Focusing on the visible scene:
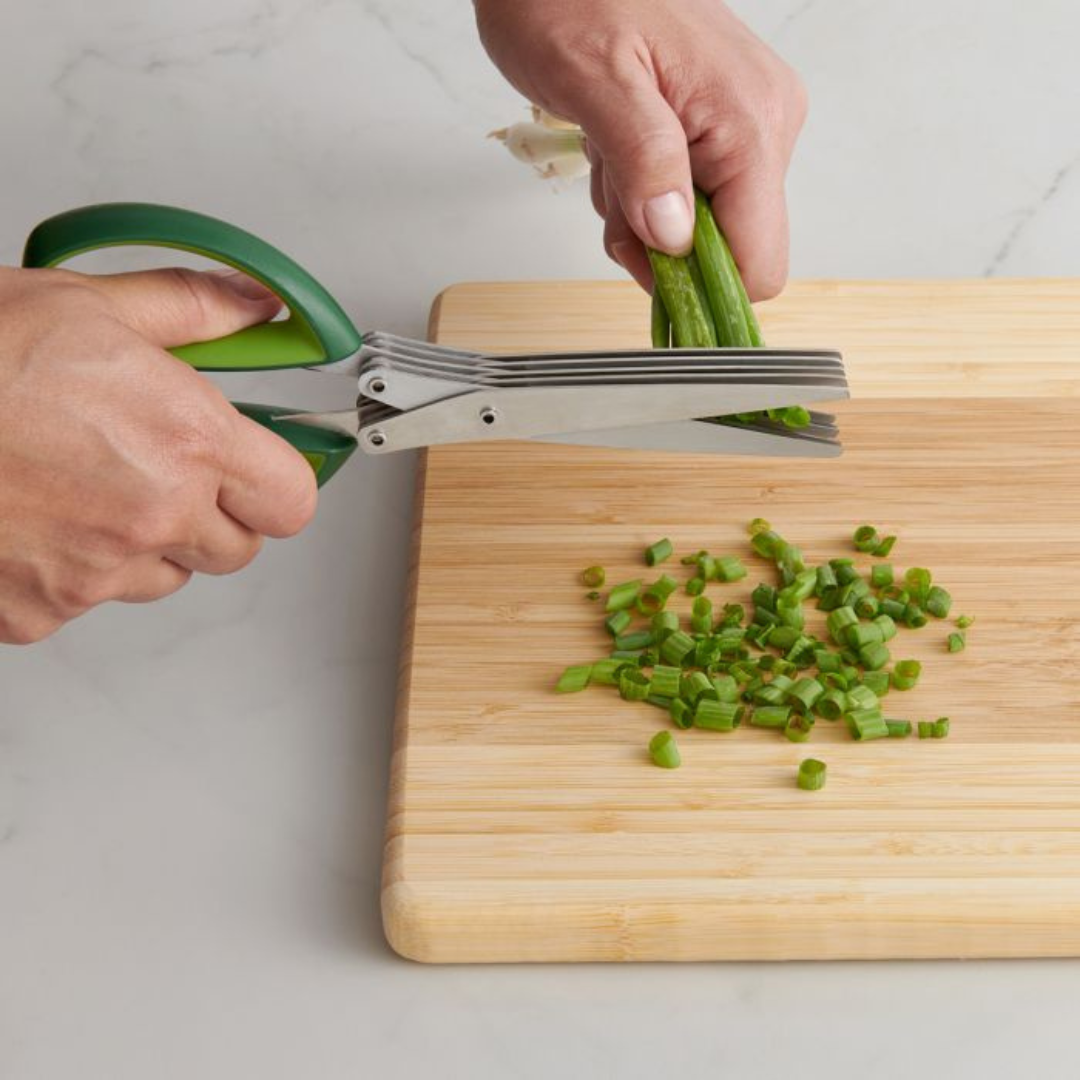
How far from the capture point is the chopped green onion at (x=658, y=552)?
196 cm

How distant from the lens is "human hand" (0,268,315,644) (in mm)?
1481

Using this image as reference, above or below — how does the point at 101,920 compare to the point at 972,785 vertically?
below

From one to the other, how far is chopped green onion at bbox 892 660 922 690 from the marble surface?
323 millimetres

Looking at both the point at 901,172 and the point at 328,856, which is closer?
the point at 328,856

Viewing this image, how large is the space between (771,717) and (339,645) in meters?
0.55

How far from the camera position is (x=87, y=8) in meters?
3.00

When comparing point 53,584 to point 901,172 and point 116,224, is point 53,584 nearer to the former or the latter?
point 116,224

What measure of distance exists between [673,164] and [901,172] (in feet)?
3.30

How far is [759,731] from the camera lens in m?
1.75

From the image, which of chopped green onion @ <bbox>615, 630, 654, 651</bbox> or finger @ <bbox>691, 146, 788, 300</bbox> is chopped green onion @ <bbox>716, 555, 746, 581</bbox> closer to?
chopped green onion @ <bbox>615, 630, 654, 651</bbox>

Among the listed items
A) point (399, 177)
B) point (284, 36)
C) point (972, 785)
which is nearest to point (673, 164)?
point (972, 785)

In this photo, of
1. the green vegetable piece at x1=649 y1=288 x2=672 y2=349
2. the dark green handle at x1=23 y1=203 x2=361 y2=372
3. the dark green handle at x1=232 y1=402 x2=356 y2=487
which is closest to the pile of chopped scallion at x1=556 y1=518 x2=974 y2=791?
the green vegetable piece at x1=649 y1=288 x2=672 y2=349

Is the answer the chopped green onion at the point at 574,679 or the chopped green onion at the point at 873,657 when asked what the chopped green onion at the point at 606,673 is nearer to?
the chopped green onion at the point at 574,679

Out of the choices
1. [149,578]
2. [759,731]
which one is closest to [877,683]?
[759,731]
